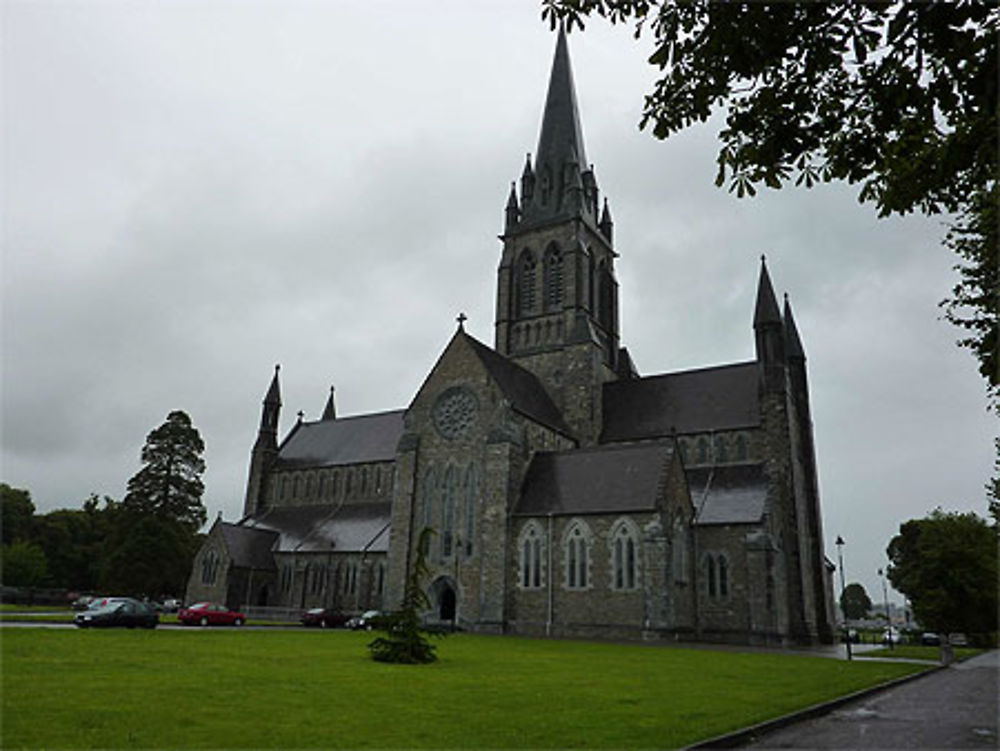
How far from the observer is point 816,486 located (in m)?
45.0

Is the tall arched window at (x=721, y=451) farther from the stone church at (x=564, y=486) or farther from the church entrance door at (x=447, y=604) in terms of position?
the church entrance door at (x=447, y=604)

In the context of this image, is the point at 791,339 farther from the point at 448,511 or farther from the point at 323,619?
the point at 323,619

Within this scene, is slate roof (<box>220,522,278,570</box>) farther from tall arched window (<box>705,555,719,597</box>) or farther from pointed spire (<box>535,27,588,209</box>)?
pointed spire (<box>535,27,588,209</box>)

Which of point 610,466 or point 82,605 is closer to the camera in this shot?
point 610,466

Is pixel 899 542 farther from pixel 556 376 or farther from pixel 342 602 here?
pixel 342 602

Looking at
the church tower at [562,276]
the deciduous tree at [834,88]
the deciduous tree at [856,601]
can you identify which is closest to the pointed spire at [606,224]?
the church tower at [562,276]

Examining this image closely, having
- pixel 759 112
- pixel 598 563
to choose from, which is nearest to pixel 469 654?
pixel 598 563

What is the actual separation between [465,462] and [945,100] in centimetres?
3709

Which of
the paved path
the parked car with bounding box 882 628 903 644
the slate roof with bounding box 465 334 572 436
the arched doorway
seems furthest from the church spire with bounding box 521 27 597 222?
the paved path

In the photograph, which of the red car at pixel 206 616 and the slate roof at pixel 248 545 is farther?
the slate roof at pixel 248 545

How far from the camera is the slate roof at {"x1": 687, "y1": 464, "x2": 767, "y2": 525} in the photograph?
38.9 m

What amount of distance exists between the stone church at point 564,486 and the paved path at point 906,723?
50.6ft

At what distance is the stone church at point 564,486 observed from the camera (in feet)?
120

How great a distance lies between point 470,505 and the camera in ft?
136
